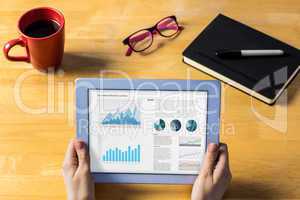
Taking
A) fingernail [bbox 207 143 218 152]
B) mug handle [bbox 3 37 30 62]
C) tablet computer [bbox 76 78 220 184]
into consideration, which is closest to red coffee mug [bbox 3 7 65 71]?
mug handle [bbox 3 37 30 62]

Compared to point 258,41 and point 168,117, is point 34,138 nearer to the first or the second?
point 168,117

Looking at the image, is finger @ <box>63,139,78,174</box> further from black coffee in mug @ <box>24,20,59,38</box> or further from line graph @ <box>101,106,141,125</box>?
black coffee in mug @ <box>24,20,59,38</box>

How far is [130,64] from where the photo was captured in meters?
1.21

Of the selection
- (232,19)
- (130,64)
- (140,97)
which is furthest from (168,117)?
(232,19)

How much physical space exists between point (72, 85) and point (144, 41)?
0.20 meters

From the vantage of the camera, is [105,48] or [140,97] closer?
[140,97]

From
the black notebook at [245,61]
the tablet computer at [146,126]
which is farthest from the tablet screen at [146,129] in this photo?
the black notebook at [245,61]

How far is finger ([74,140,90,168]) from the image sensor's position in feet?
3.29

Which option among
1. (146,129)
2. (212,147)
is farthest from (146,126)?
(212,147)

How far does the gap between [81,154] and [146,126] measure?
0.13m

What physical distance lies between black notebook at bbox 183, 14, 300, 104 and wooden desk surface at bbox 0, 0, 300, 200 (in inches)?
1.0

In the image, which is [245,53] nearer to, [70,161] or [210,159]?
[210,159]

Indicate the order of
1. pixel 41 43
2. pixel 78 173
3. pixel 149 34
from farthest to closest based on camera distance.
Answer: pixel 149 34
pixel 41 43
pixel 78 173

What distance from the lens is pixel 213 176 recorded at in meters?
1.00
